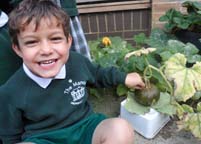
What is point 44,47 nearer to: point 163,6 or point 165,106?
point 165,106

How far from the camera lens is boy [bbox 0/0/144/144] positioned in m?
1.66

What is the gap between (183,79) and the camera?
2010mm

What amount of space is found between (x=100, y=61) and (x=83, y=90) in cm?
72

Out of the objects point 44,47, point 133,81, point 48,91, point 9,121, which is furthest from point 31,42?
point 133,81

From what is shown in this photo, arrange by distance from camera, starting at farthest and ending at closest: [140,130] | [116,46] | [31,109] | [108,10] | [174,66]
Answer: [108,10], [116,46], [140,130], [174,66], [31,109]

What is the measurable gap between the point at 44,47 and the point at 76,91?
0.32 meters

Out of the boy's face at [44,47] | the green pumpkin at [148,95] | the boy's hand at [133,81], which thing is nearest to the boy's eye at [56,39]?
the boy's face at [44,47]

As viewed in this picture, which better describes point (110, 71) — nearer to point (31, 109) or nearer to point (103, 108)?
point (31, 109)

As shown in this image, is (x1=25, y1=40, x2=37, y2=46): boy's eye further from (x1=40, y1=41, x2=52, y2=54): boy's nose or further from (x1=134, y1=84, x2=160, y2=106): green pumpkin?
(x1=134, y1=84, x2=160, y2=106): green pumpkin

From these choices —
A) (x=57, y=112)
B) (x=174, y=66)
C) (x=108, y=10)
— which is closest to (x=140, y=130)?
(x=174, y=66)

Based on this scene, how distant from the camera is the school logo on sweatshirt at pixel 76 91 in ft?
6.06

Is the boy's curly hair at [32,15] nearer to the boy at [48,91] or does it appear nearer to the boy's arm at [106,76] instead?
the boy at [48,91]

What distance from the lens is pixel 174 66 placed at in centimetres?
207

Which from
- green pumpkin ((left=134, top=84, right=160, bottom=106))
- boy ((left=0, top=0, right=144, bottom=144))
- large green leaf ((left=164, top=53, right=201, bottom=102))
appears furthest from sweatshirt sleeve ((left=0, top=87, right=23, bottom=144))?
large green leaf ((left=164, top=53, right=201, bottom=102))
